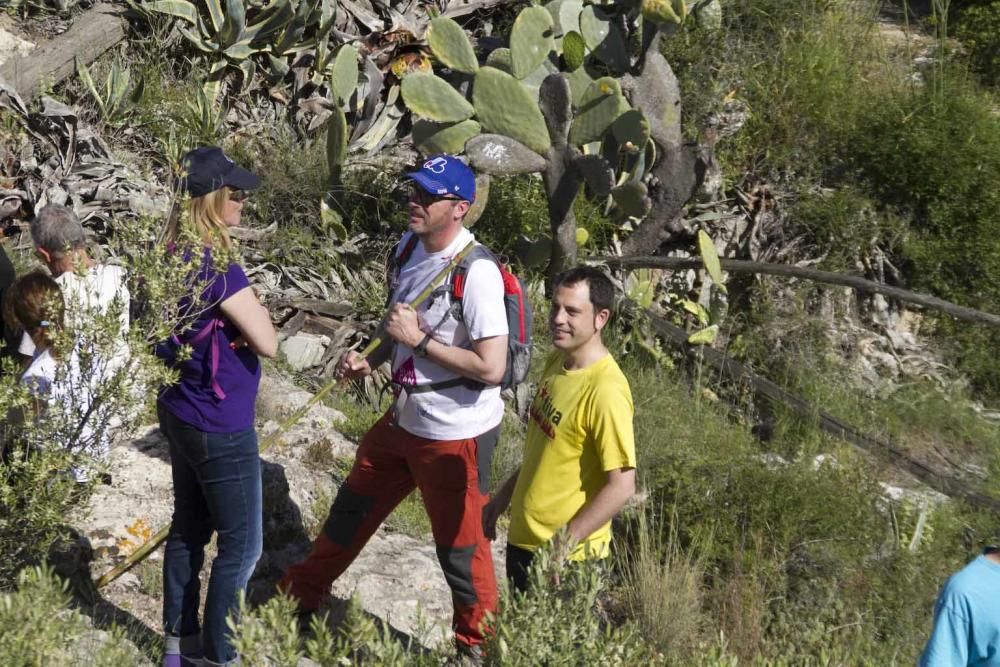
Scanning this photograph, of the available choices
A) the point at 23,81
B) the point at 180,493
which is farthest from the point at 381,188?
the point at 180,493

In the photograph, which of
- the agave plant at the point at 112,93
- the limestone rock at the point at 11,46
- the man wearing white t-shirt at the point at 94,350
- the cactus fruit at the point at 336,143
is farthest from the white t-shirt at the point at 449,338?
the limestone rock at the point at 11,46

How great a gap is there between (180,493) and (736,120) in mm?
5242

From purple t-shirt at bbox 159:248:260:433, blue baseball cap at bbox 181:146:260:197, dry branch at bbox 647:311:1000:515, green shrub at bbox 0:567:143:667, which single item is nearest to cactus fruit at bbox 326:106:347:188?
dry branch at bbox 647:311:1000:515

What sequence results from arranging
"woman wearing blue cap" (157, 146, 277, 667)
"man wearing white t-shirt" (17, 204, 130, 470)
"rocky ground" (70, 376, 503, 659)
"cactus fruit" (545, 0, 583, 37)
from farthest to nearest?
1. "cactus fruit" (545, 0, 583, 37)
2. "rocky ground" (70, 376, 503, 659)
3. "woman wearing blue cap" (157, 146, 277, 667)
4. "man wearing white t-shirt" (17, 204, 130, 470)

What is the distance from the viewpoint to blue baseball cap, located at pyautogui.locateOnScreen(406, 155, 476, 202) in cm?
368

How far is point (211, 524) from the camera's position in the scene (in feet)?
12.2

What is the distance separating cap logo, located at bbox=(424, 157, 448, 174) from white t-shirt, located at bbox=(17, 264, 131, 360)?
3.32 ft

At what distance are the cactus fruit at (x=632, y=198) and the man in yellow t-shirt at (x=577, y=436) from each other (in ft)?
9.45

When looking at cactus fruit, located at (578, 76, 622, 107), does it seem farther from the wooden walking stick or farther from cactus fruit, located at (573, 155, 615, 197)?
the wooden walking stick

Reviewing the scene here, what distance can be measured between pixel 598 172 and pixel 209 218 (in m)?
3.21

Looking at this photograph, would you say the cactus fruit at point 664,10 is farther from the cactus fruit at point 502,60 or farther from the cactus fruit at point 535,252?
the cactus fruit at point 535,252

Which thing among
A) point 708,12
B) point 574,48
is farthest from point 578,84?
point 708,12

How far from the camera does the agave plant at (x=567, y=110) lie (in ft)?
20.7

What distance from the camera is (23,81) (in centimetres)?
713
